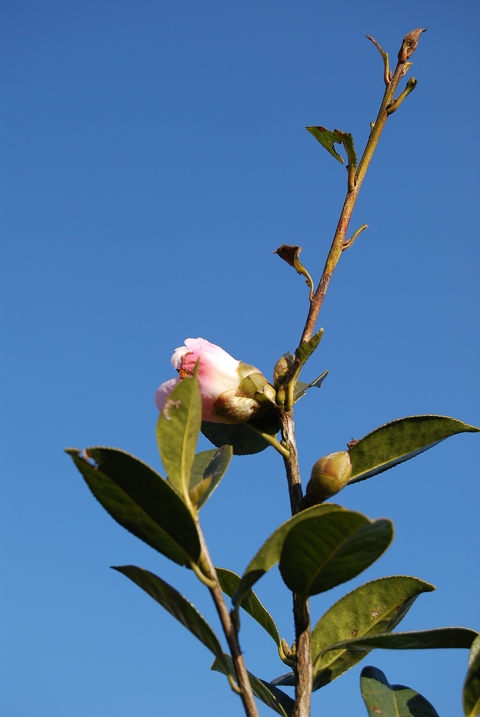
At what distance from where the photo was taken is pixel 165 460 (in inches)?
35.0

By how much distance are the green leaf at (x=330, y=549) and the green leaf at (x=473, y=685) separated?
0.65ft

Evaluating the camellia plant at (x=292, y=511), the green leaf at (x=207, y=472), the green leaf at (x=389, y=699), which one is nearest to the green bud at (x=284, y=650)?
the camellia plant at (x=292, y=511)

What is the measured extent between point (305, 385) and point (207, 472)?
13.0 inches

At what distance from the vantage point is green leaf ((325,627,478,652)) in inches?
35.3

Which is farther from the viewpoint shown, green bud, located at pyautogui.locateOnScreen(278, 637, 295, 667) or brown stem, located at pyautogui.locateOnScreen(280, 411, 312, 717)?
green bud, located at pyautogui.locateOnScreen(278, 637, 295, 667)

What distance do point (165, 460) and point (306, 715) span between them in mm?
398

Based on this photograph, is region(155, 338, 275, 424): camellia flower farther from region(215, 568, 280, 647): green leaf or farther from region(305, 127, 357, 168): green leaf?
region(305, 127, 357, 168): green leaf

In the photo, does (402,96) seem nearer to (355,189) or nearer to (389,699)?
(355,189)

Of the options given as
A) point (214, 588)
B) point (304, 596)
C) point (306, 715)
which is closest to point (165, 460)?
point (214, 588)

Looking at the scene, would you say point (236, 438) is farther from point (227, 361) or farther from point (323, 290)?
point (323, 290)

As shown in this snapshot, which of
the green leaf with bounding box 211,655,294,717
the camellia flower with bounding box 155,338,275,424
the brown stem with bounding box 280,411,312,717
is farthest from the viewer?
the camellia flower with bounding box 155,338,275,424

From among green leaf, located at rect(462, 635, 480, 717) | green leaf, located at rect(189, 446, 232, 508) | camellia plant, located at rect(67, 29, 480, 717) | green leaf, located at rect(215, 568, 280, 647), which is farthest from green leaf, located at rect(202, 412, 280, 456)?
green leaf, located at rect(462, 635, 480, 717)

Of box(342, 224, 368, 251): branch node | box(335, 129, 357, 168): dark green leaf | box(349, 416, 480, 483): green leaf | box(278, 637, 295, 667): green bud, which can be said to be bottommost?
box(278, 637, 295, 667): green bud

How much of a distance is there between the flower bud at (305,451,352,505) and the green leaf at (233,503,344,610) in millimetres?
113
